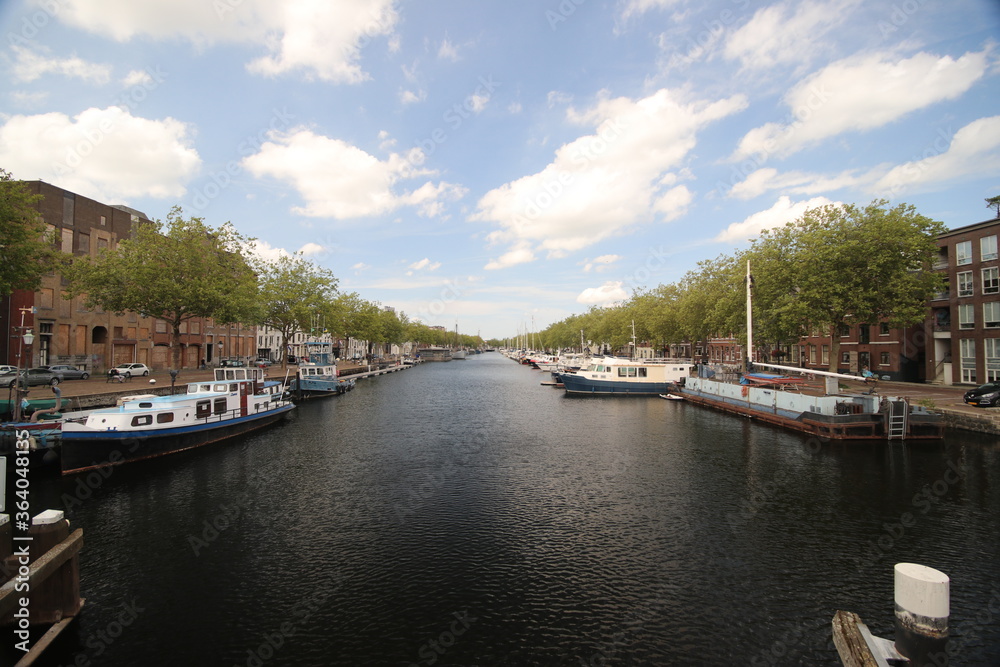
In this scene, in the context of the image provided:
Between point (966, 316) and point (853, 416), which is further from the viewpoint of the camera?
point (966, 316)

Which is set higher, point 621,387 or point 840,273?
point 840,273

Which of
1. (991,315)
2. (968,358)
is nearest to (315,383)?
(968,358)

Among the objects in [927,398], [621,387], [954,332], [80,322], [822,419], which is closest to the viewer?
[822,419]

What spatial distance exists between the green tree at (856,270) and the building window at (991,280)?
5.66 meters

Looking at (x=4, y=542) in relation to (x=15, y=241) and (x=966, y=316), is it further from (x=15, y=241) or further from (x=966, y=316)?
(x=966, y=316)

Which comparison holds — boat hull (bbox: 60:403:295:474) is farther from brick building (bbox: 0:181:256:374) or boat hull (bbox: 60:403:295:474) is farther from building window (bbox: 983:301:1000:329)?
building window (bbox: 983:301:1000:329)

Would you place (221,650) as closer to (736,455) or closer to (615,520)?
(615,520)

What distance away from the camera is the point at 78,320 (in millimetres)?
54906

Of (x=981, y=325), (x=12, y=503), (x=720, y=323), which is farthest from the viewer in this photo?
(x=720, y=323)

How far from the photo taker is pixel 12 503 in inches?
704

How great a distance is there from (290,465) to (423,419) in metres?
15.3

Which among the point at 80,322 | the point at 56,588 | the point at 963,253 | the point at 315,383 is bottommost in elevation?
the point at 56,588

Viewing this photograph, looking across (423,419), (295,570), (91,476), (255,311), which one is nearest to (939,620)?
(295,570)

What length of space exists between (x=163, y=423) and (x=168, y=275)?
81.0 feet
